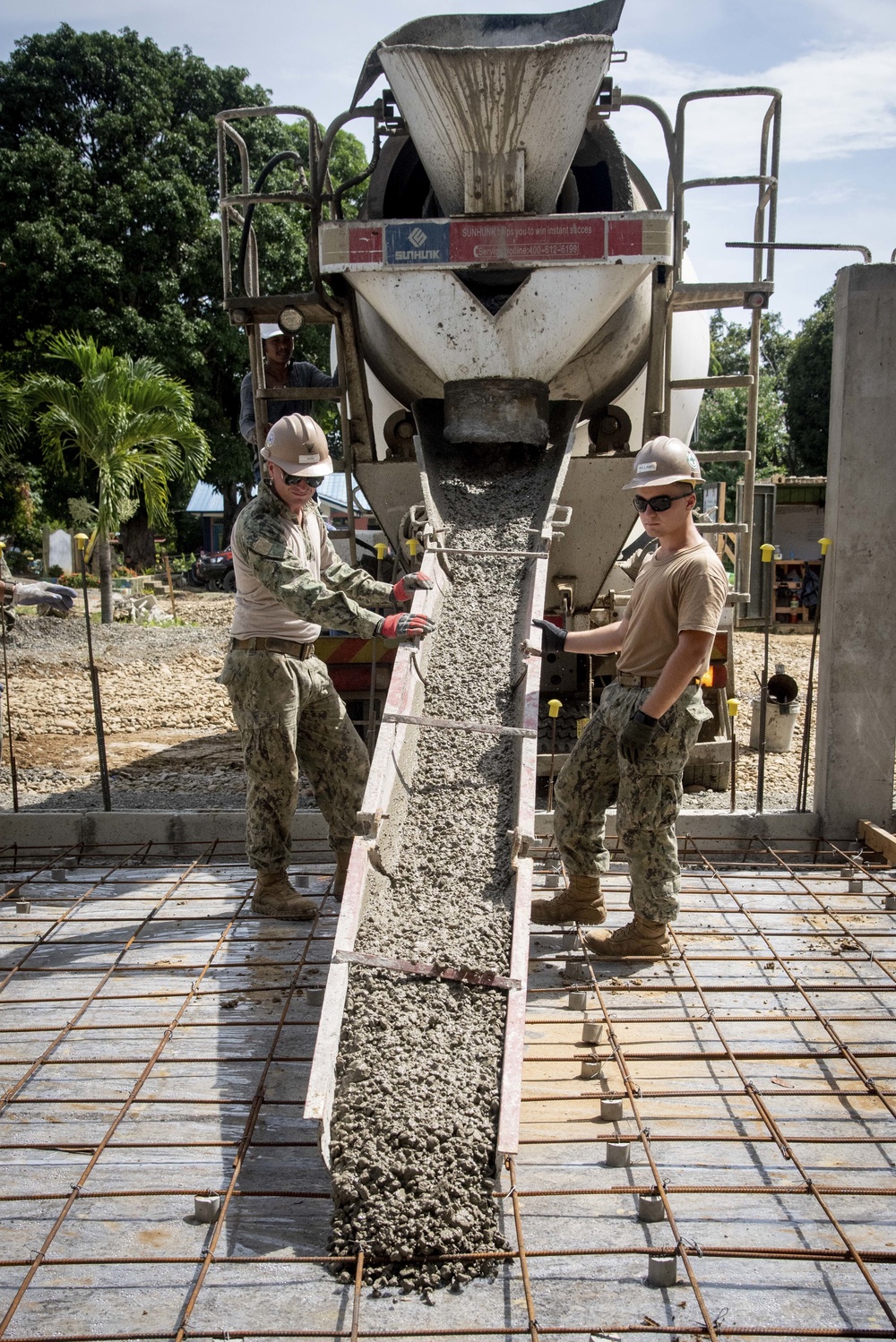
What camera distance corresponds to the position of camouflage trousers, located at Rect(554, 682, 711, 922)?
3.65 m

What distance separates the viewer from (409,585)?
406cm

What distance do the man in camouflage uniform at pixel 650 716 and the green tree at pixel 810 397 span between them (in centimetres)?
2457

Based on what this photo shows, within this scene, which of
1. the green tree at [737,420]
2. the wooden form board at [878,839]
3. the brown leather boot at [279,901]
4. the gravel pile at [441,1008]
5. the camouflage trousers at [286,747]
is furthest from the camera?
the green tree at [737,420]

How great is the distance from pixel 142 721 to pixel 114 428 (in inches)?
262

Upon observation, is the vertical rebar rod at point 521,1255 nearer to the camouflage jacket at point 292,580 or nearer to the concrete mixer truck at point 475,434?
the concrete mixer truck at point 475,434

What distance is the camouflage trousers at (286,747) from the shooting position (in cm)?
400

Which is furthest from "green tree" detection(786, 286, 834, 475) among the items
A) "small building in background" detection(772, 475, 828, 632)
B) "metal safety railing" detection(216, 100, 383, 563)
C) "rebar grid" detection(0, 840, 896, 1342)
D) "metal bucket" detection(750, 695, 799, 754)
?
"rebar grid" detection(0, 840, 896, 1342)

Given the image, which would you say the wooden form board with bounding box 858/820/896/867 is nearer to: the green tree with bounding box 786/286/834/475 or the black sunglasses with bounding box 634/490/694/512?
the black sunglasses with bounding box 634/490/694/512

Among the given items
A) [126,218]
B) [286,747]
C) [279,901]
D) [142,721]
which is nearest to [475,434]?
[286,747]

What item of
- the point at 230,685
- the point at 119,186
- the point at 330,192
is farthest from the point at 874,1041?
the point at 119,186

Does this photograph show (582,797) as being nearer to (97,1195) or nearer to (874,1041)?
(874,1041)

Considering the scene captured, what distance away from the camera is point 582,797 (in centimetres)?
391

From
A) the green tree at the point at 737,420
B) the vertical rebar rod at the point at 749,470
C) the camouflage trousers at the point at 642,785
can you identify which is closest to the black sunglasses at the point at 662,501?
the camouflage trousers at the point at 642,785

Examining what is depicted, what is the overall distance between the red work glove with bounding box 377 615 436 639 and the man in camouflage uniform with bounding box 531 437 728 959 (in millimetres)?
448
